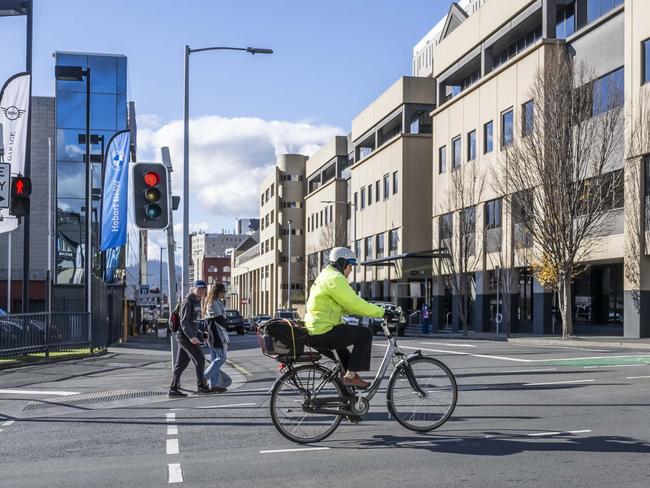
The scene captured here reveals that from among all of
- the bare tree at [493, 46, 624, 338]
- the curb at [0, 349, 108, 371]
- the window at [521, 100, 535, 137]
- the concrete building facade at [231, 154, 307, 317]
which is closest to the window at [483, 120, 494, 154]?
the window at [521, 100, 535, 137]

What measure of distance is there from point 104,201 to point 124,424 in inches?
1049

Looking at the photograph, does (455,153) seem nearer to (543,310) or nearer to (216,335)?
(543,310)

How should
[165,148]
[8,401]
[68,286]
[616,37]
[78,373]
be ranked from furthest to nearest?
1. [68,286]
2. [616,37]
3. [78,373]
4. [165,148]
5. [8,401]

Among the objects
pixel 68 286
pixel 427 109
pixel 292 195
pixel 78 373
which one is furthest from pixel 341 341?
pixel 292 195

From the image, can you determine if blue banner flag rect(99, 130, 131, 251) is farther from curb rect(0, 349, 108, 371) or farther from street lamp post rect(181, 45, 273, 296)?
street lamp post rect(181, 45, 273, 296)

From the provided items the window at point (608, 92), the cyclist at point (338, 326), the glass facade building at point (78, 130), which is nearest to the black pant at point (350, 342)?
the cyclist at point (338, 326)

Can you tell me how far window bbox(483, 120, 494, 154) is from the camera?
46406 millimetres

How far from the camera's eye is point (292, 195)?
10369cm

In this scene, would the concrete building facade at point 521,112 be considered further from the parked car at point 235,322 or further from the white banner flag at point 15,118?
the white banner flag at point 15,118

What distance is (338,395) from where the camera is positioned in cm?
851

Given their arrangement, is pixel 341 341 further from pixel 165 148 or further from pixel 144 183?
pixel 165 148

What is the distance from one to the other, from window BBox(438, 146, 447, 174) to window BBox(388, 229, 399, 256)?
7923mm

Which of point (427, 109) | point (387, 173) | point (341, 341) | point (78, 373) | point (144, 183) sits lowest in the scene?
point (78, 373)

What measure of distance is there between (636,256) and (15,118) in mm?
21634
